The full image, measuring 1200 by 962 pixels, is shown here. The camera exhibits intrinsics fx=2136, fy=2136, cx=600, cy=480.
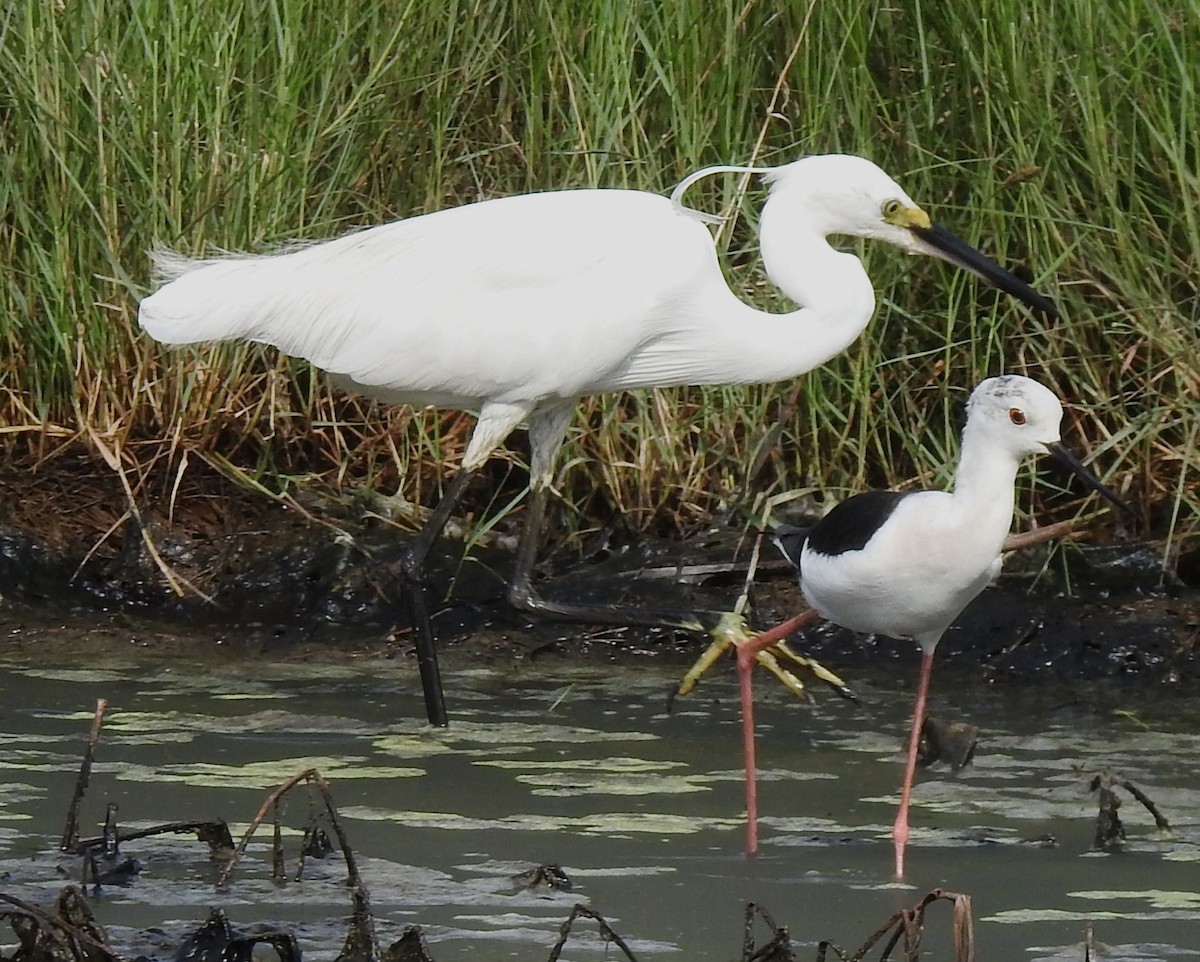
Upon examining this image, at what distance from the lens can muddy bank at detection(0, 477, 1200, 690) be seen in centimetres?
584

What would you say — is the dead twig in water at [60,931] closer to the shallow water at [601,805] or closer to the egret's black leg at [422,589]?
the shallow water at [601,805]

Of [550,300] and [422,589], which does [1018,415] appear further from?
[422,589]

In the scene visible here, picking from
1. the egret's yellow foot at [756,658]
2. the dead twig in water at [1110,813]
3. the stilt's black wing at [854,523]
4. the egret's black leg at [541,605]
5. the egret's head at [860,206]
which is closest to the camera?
the dead twig in water at [1110,813]

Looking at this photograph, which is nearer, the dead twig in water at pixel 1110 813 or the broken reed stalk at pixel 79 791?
the broken reed stalk at pixel 79 791

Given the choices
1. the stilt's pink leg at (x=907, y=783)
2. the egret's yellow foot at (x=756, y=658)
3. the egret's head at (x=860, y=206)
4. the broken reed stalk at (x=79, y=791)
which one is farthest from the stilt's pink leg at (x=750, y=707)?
the broken reed stalk at (x=79, y=791)

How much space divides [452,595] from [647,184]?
1364 millimetres

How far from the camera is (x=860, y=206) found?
528 cm

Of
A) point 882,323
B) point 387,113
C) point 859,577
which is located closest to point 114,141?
point 387,113

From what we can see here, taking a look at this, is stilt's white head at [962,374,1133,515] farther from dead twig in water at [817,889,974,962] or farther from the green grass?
the green grass

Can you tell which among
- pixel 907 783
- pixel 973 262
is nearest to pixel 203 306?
pixel 973 262

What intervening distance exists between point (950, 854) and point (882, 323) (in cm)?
244

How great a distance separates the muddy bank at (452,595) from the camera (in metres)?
5.84

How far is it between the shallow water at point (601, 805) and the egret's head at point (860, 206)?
1180 millimetres

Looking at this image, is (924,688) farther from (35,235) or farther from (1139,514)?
(35,235)
